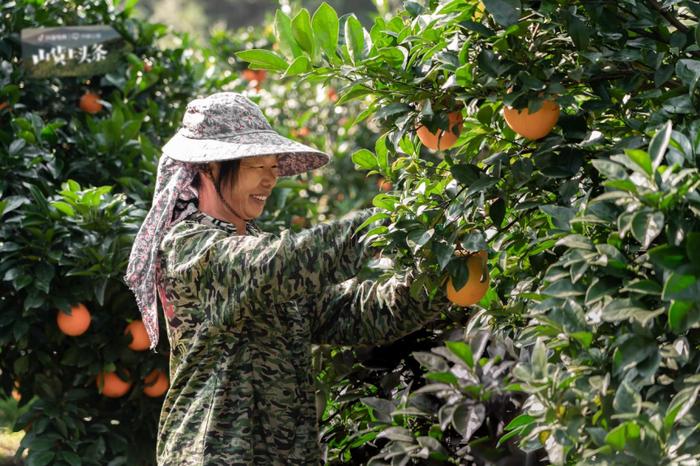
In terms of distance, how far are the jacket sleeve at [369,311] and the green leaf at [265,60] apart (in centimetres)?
49

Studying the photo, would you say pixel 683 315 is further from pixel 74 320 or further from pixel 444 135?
pixel 74 320

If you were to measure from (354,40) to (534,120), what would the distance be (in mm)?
319

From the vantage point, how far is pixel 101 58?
3461 mm

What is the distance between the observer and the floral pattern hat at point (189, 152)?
2074 mm

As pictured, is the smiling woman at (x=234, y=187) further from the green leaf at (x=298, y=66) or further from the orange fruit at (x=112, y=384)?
the orange fruit at (x=112, y=384)

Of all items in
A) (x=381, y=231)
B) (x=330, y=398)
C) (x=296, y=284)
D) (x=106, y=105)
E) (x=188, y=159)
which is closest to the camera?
(x=381, y=231)

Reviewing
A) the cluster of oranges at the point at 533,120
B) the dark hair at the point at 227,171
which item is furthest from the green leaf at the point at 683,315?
the dark hair at the point at 227,171

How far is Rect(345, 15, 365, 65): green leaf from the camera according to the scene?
5.40 ft

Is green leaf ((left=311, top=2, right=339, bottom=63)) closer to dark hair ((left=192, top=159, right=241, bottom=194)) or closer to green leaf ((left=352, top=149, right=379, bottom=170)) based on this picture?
green leaf ((left=352, top=149, right=379, bottom=170))

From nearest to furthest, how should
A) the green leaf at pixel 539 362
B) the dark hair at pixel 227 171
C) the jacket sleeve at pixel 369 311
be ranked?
1. the green leaf at pixel 539 362
2. the jacket sleeve at pixel 369 311
3. the dark hair at pixel 227 171

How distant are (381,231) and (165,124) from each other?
6.51 feet

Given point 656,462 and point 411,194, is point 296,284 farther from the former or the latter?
point 656,462

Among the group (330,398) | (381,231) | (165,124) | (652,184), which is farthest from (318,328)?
(165,124)

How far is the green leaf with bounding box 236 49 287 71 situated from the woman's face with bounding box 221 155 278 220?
0.46m
